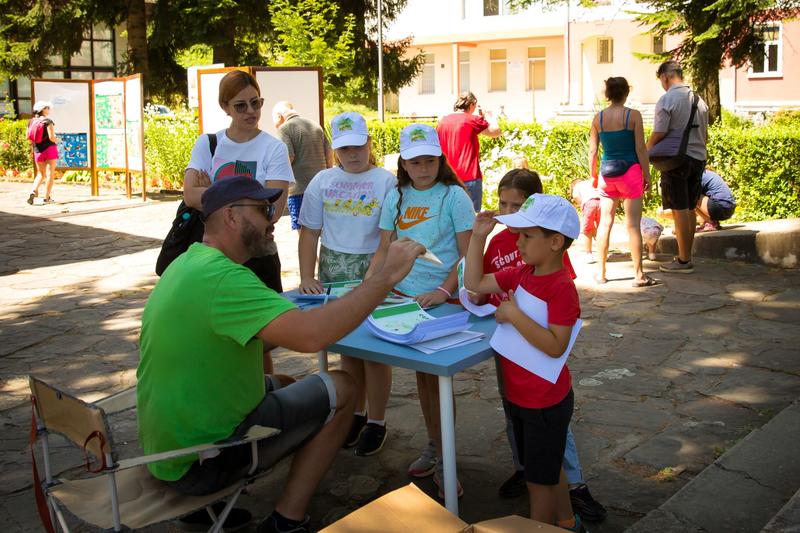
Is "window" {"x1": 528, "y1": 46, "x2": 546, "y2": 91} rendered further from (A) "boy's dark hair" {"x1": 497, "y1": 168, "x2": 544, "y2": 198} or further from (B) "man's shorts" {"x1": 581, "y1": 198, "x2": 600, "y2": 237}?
(A) "boy's dark hair" {"x1": 497, "y1": 168, "x2": 544, "y2": 198}

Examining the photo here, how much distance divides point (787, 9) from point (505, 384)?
32.2 ft

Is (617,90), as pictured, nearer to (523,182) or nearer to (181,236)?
(523,182)

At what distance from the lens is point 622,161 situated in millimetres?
7207

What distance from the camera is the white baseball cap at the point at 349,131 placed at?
4.22 meters

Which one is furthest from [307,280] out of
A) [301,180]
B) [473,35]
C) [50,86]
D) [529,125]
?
[473,35]

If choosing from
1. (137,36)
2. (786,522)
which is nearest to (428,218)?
(786,522)

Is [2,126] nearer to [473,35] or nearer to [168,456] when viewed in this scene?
[168,456]

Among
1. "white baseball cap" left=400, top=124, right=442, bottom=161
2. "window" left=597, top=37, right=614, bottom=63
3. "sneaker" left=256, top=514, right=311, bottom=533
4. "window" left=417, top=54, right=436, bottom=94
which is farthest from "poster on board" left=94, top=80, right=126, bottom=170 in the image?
"window" left=417, top=54, right=436, bottom=94

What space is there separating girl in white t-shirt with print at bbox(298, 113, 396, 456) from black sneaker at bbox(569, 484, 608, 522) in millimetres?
1116

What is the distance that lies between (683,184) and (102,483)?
19.7ft

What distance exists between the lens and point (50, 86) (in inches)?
659

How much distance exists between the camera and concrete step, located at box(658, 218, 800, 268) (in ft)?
26.3

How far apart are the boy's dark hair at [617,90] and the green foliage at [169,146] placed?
9834 mm

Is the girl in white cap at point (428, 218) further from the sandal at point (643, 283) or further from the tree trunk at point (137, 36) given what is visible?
the tree trunk at point (137, 36)
